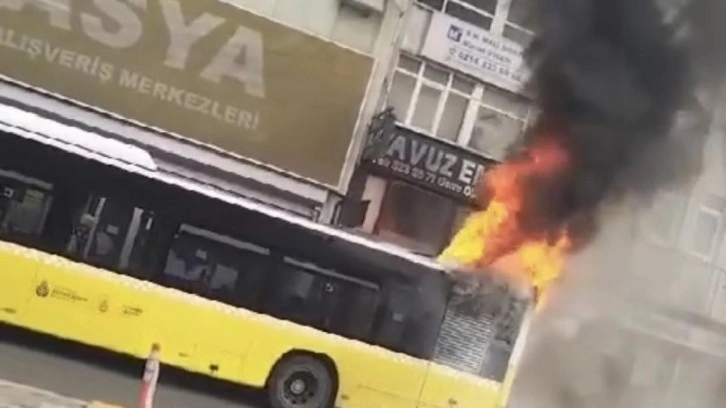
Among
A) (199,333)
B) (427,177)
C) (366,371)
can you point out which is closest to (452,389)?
(366,371)

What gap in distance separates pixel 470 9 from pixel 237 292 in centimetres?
1293

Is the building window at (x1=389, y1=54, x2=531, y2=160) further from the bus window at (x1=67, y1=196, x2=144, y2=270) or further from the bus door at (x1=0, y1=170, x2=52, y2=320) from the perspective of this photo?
the bus door at (x1=0, y1=170, x2=52, y2=320)

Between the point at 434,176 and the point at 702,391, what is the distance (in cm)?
1007

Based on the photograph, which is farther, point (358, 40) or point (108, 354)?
point (358, 40)

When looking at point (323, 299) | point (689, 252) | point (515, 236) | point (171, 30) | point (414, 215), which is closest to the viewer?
point (323, 299)

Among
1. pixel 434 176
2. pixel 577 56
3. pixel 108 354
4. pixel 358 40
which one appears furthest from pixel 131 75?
pixel 577 56

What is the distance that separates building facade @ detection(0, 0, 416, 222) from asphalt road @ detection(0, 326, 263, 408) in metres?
7.57

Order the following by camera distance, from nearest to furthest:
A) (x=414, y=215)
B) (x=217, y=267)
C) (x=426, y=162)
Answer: (x=217, y=267), (x=426, y=162), (x=414, y=215)

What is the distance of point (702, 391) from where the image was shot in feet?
107

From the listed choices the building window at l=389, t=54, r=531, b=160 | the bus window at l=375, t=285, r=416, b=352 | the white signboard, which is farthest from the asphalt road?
the white signboard

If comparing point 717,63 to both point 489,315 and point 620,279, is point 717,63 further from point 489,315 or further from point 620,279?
point 620,279

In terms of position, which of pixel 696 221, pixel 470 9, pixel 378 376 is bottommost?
Answer: pixel 378 376

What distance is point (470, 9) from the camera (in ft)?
92.0

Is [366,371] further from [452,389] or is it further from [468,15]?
[468,15]
